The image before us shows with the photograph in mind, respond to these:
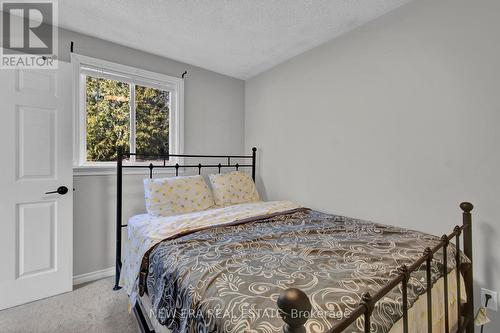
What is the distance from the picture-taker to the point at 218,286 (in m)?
0.98

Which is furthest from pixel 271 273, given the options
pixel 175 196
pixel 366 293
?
pixel 175 196

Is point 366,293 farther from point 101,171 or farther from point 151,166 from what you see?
point 101,171

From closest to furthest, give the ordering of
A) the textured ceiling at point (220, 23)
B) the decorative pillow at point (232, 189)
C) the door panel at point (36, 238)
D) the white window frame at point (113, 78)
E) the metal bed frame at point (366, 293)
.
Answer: the metal bed frame at point (366, 293)
the textured ceiling at point (220, 23)
the door panel at point (36, 238)
the white window frame at point (113, 78)
the decorative pillow at point (232, 189)

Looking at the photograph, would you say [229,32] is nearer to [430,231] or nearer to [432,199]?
[432,199]

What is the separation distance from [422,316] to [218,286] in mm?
838

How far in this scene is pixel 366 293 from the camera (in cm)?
69

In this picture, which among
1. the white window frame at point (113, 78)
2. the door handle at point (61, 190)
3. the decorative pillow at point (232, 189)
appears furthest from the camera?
the decorative pillow at point (232, 189)

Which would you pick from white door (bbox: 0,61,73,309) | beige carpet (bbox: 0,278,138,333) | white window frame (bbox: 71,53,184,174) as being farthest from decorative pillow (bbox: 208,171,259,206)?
white door (bbox: 0,61,73,309)

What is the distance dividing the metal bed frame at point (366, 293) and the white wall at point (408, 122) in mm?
286

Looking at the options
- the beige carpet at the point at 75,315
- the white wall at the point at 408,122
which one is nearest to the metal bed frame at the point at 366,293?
the beige carpet at the point at 75,315

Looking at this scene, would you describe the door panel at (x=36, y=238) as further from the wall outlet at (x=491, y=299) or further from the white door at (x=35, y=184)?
the wall outlet at (x=491, y=299)

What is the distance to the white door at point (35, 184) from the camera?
76.0 inches

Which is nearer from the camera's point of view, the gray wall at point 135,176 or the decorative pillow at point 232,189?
the gray wall at point 135,176

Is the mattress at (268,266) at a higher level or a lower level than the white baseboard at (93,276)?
higher
